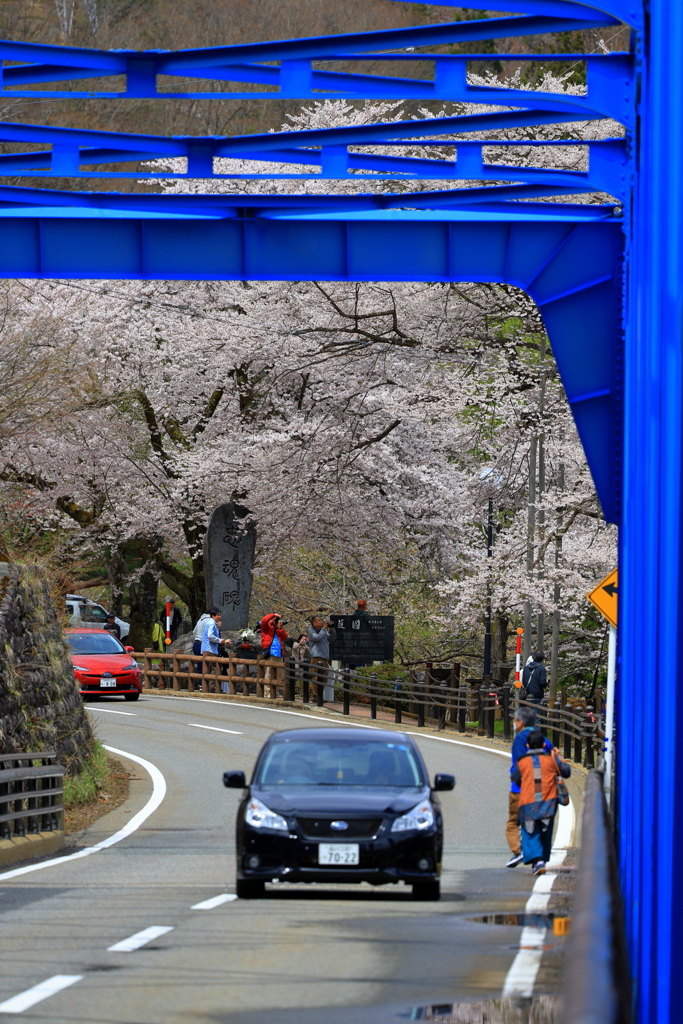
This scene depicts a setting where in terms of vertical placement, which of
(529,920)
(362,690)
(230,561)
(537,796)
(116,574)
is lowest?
(529,920)

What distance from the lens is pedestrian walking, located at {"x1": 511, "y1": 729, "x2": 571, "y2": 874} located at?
15414 mm

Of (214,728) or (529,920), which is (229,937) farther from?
(214,728)

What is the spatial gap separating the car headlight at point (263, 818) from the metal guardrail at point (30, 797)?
4.31 meters

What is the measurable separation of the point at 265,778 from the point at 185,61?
5.88 metres

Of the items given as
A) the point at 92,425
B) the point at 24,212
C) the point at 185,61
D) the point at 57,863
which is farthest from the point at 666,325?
the point at 92,425

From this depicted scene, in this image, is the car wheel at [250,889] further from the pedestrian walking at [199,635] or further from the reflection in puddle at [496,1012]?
the pedestrian walking at [199,635]

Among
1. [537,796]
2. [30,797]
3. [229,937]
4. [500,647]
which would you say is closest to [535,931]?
[229,937]

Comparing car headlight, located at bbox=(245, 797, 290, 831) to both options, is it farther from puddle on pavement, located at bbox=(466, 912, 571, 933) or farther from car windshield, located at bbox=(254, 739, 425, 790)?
puddle on pavement, located at bbox=(466, 912, 571, 933)

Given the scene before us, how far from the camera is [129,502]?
45.8 metres

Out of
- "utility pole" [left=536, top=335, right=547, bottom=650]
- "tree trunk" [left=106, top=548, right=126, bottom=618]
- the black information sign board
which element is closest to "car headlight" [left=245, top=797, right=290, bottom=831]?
"utility pole" [left=536, top=335, right=547, bottom=650]

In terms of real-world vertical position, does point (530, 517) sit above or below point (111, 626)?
above

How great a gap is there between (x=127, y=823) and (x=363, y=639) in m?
17.9

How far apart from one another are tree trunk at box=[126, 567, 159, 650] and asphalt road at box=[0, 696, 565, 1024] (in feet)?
105

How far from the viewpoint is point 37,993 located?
353 inches
